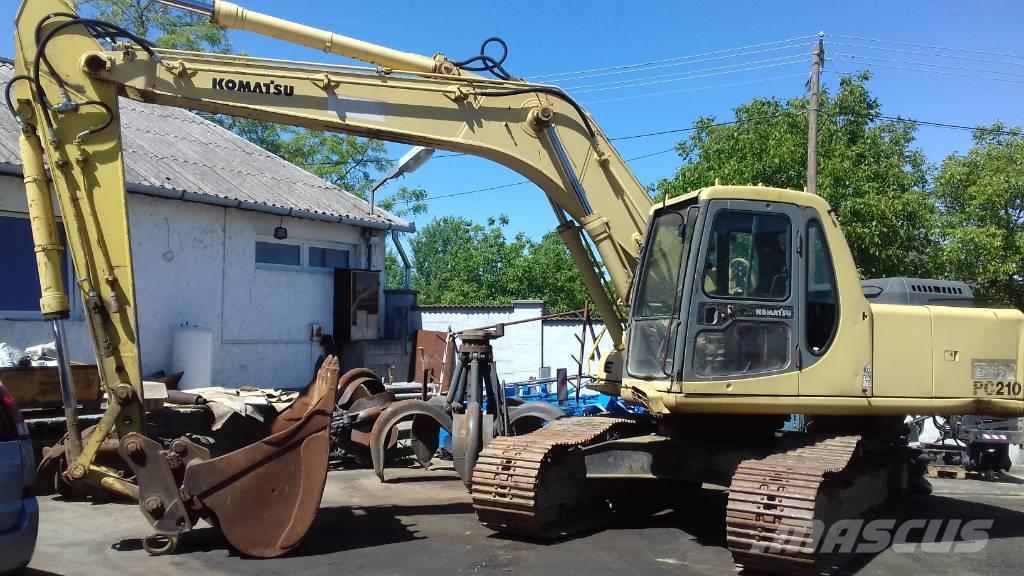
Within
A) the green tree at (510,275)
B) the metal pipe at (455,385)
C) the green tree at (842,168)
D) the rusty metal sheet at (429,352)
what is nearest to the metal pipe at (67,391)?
the metal pipe at (455,385)

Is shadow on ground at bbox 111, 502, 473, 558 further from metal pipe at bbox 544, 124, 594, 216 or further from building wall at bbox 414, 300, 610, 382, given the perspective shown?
building wall at bbox 414, 300, 610, 382

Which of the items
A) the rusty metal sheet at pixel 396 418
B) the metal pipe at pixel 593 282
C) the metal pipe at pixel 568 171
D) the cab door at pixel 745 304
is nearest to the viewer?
the cab door at pixel 745 304

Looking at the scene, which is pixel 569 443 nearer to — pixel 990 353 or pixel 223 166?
pixel 990 353

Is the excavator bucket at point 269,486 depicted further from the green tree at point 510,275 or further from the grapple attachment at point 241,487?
the green tree at point 510,275

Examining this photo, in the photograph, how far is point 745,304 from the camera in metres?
6.56

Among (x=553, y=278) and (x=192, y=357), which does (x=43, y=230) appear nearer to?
(x=192, y=357)

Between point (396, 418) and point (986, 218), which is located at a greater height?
point (986, 218)

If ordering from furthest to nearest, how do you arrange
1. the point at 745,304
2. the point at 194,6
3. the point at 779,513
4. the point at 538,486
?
the point at 194,6 → the point at 538,486 → the point at 745,304 → the point at 779,513

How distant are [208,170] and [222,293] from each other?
2.22m

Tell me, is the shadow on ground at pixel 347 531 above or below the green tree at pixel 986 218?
below

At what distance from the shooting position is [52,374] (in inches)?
344

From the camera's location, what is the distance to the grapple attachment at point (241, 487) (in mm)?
6082

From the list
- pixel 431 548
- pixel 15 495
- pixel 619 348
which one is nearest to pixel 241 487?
pixel 431 548

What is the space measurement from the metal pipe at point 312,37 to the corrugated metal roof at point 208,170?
4709mm
